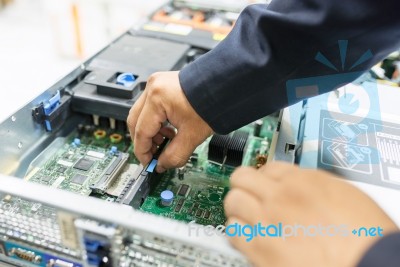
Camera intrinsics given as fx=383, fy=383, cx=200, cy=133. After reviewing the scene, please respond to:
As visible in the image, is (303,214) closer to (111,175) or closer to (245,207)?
(245,207)

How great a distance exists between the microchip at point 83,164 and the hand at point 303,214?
65cm

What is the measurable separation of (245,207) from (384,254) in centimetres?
23

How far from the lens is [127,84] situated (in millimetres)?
1337

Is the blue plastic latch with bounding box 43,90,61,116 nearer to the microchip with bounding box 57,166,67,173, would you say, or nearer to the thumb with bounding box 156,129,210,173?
the microchip with bounding box 57,166,67,173

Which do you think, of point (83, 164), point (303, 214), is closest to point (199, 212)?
point (83, 164)

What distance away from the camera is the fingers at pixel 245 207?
666 millimetres

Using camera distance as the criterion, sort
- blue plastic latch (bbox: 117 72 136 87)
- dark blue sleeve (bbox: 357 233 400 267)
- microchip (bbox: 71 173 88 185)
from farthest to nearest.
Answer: blue plastic latch (bbox: 117 72 136 87)
microchip (bbox: 71 173 88 185)
dark blue sleeve (bbox: 357 233 400 267)

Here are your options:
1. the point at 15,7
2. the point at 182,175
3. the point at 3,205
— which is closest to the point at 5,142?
the point at 3,205

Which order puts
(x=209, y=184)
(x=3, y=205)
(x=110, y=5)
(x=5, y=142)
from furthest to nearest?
(x=110, y=5) < (x=209, y=184) < (x=5, y=142) < (x=3, y=205)

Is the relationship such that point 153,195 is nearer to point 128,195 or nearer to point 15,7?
point 128,195

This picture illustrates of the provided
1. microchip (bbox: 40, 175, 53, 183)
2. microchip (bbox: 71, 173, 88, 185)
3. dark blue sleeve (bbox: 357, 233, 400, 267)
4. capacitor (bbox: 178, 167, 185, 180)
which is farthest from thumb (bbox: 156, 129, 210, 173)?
dark blue sleeve (bbox: 357, 233, 400, 267)

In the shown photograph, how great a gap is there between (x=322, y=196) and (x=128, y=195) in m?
0.56

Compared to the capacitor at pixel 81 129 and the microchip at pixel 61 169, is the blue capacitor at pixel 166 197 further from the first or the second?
the capacitor at pixel 81 129

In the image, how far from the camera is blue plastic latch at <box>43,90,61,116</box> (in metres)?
1.20
